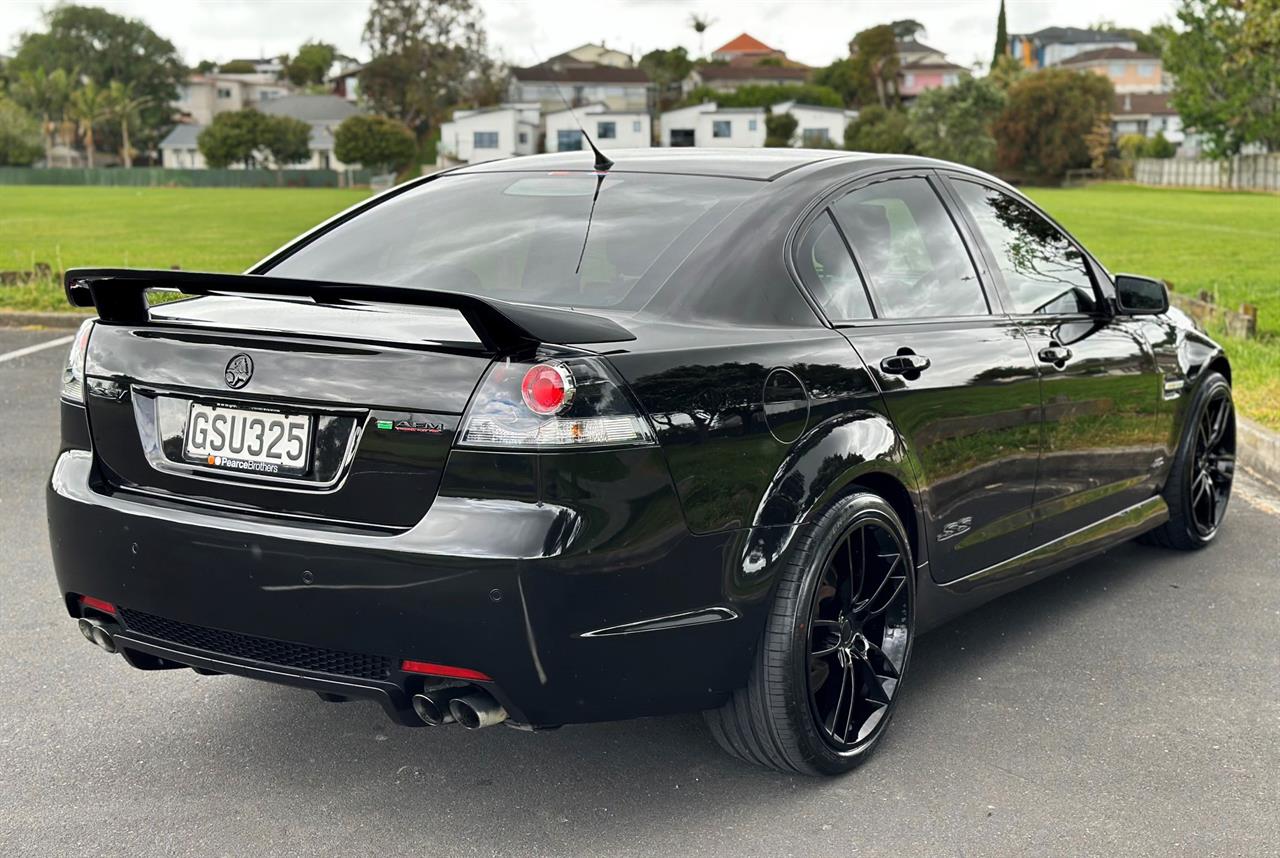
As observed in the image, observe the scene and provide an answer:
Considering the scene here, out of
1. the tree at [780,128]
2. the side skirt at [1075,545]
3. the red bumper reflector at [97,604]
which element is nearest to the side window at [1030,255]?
the side skirt at [1075,545]

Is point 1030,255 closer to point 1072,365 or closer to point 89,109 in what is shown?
point 1072,365

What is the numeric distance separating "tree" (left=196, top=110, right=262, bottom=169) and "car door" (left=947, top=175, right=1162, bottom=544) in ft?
353

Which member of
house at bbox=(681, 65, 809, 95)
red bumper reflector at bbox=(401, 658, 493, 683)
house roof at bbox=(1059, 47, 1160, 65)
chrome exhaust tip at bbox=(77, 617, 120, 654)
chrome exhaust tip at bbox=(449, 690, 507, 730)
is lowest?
chrome exhaust tip at bbox=(449, 690, 507, 730)

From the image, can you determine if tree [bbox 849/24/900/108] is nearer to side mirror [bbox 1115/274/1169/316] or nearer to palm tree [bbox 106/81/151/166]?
palm tree [bbox 106/81/151/166]

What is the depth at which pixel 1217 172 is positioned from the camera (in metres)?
79.2

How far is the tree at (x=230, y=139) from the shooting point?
10619cm

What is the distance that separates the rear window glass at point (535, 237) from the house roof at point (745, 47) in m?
178

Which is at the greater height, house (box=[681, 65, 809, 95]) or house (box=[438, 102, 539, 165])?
house (box=[681, 65, 809, 95])

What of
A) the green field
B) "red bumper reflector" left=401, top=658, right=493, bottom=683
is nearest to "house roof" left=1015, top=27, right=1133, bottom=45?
the green field

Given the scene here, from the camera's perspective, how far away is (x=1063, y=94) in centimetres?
8819

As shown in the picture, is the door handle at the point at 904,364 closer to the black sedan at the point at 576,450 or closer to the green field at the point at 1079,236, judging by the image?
the black sedan at the point at 576,450

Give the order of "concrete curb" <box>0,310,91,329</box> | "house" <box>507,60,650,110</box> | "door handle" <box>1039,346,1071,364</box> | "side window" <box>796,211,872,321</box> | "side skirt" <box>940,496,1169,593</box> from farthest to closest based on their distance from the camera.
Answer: "house" <box>507,60,650,110</box> < "concrete curb" <box>0,310,91,329</box> < "door handle" <box>1039,346,1071,364</box> < "side skirt" <box>940,496,1169,593</box> < "side window" <box>796,211,872,321</box>

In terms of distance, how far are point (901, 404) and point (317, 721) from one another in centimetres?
183

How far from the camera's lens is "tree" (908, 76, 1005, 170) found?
9525 cm
